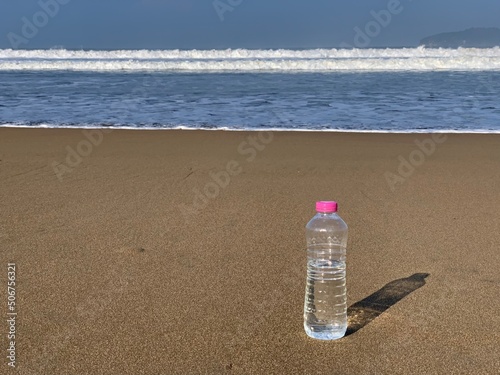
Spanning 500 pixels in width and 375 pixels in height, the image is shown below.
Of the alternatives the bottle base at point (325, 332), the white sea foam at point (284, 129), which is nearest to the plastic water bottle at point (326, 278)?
the bottle base at point (325, 332)

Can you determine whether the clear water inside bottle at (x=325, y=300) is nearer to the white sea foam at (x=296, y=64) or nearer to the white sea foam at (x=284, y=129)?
the white sea foam at (x=284, y=129)

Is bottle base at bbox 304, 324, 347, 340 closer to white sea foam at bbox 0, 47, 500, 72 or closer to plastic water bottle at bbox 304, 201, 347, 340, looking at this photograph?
plastic water bottle at bbox 304, 201, 347, 340

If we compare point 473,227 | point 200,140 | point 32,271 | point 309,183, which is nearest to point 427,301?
point 473,227

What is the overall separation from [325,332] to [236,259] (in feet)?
3.31

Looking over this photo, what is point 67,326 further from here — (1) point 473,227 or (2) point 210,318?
(1) point 473,227

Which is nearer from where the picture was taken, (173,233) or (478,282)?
(478,282)

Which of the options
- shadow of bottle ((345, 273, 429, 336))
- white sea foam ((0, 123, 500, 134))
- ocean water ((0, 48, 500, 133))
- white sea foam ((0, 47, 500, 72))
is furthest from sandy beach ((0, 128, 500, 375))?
white sea foam ((0, 47, 500, 72))

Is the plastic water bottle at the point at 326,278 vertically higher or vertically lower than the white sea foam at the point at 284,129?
higher

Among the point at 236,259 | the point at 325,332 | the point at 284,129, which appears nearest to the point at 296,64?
the point at 284,129

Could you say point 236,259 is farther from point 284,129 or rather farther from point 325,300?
point 284,129

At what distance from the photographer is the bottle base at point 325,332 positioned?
107 inches

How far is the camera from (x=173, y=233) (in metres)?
4.20

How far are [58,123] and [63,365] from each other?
26.8ft

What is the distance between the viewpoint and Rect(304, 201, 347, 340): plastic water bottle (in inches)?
109
